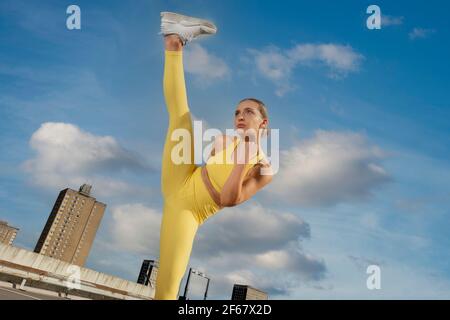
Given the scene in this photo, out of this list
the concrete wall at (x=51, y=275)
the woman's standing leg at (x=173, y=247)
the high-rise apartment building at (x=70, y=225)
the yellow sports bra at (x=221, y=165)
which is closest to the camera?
the woman's standing leg at (x=173, y=247)

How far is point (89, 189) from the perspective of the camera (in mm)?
122250

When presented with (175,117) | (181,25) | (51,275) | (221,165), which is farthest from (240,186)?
(51,275)

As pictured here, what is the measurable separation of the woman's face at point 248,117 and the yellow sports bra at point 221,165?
0.54ft

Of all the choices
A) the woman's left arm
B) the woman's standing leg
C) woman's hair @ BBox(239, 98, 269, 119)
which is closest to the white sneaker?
Answer: woman's hair @ BBox(239, 98, 269, 119)

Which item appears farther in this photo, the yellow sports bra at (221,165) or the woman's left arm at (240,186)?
the yellow sports bra at (221,165)

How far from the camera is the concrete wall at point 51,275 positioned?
865 cm

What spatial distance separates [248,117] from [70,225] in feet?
413

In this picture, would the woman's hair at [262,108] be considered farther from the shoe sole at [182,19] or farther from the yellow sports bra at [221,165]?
the shoe sole at [182,19]

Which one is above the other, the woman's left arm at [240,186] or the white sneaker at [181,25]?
the white sneaker at [181,25]

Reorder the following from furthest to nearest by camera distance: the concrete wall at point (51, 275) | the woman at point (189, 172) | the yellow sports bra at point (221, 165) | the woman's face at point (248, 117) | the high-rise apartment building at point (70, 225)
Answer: the high-rise apartment building at point (70, 225), the concrete wall at point (51, 275), the woman's face at point (248, 117), the yellow sports bra at point (221, 165), the woman at point (189, 172)

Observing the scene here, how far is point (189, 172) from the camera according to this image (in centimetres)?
377

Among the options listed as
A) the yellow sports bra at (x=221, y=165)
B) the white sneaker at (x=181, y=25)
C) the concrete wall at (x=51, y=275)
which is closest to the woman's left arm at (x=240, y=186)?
the yellow sports bra at (x=221, y=165)

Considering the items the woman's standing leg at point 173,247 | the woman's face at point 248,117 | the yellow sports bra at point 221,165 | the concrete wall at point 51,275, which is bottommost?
the woman's standing leg at point 173,247
